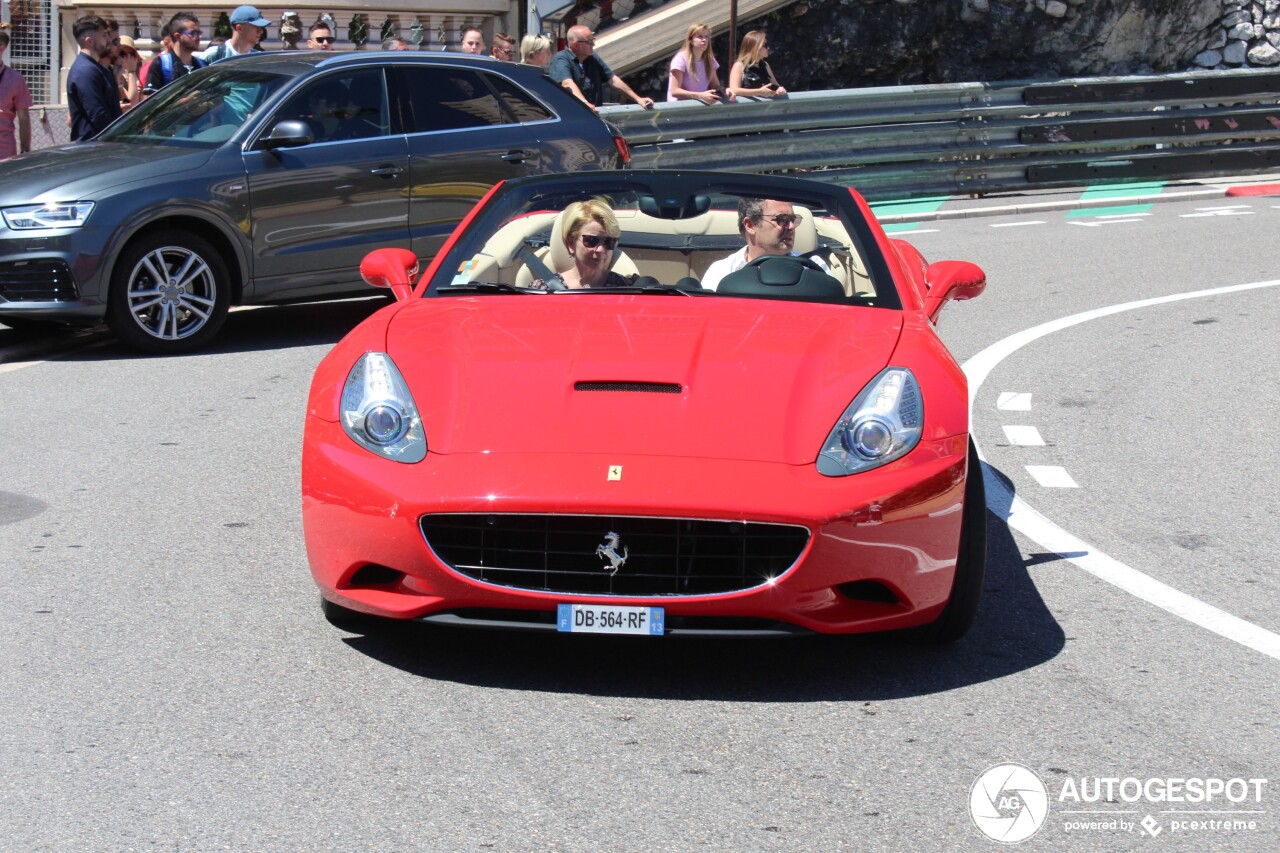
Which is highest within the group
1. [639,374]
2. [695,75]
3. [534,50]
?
[534,50]

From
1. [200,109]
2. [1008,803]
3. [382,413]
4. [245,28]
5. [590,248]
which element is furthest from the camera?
[245,28]

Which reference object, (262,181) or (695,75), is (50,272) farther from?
(695,75)

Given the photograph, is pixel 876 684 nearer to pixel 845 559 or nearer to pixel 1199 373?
pixel 845 559

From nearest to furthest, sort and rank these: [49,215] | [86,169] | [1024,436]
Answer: [1024,436], [49,215], [86,169]

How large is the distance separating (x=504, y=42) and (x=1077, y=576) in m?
10.7

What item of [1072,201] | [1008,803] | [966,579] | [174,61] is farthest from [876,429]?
[1072,201]

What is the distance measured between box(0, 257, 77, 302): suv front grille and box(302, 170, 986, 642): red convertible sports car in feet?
15.1

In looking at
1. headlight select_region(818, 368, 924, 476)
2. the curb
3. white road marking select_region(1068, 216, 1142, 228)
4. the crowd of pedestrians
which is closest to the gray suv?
the curb

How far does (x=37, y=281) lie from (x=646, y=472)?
604 centimetres

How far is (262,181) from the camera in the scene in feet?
33.6

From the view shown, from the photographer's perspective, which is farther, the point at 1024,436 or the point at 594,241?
the point at 1024,436

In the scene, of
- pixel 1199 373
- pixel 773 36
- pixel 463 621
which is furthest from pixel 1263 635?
pixel 773 36

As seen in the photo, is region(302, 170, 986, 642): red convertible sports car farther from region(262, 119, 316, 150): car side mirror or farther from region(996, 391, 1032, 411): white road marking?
region(262, 119, 316, 150): car side mirror

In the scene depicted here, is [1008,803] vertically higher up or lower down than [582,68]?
lower down
